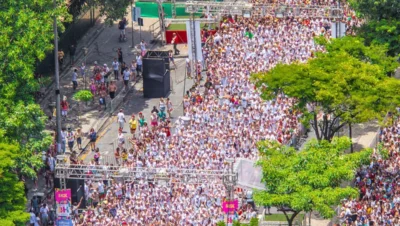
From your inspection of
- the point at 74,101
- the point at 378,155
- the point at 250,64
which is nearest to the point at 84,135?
the point at 74,101

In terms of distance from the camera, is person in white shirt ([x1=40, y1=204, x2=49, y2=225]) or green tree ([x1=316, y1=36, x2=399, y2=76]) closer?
person in white shirt ([x1=40, y1=204, x2=49, y2=225])

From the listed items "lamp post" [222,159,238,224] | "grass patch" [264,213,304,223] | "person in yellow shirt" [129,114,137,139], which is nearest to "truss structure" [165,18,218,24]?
"person in yellow shirt" [129,114,137,139]

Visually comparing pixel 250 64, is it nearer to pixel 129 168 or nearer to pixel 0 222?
pixel 129 168

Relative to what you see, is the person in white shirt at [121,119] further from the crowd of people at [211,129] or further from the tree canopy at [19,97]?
the tree canopy at [19,97]

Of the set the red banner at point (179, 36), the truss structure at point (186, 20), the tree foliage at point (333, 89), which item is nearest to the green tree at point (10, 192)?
the tree foliage at point (333, 89)

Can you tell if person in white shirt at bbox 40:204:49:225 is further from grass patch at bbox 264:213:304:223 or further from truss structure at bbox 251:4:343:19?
truss structure at bbox 251:4:343:19
